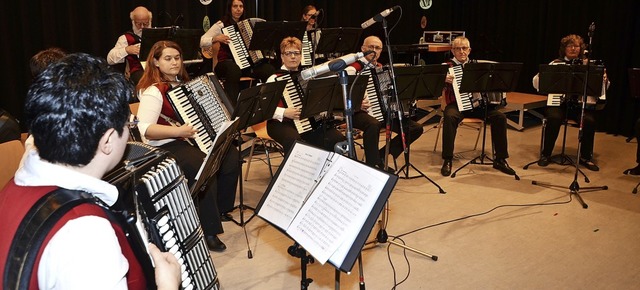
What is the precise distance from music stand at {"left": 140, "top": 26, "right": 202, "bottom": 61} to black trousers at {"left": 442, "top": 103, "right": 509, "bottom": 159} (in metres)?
2.90

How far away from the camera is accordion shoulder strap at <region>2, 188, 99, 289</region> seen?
1.28 meters

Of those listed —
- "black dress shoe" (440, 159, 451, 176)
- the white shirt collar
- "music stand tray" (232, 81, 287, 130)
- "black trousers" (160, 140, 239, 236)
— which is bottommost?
"black dress shoe" (440, 159, 451, 176)

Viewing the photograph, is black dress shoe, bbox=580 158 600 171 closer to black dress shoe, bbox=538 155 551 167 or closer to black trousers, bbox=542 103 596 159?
black trousers, bbox=542 103 596 159

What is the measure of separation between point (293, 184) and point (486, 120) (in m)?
4.17

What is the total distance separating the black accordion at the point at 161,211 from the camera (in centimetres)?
162

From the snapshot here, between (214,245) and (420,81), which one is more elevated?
(420,81)

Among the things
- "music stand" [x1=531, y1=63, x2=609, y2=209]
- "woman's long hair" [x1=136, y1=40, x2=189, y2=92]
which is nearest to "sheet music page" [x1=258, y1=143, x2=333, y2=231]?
"woman's long hair" [x1=136, y1=40, x2=189, y2=92]

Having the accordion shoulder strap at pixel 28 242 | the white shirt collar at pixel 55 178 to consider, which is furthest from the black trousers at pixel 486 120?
the accordion shoulder strap at pixel 28 242

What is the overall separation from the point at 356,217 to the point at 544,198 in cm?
360

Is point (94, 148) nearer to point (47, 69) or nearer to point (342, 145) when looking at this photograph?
point (47, 69)

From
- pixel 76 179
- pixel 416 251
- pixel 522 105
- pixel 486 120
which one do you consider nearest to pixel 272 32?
pixel 486 120

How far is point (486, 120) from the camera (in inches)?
246

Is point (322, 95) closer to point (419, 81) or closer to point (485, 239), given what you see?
point (419, 81)

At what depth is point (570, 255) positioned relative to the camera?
396 centimetres
